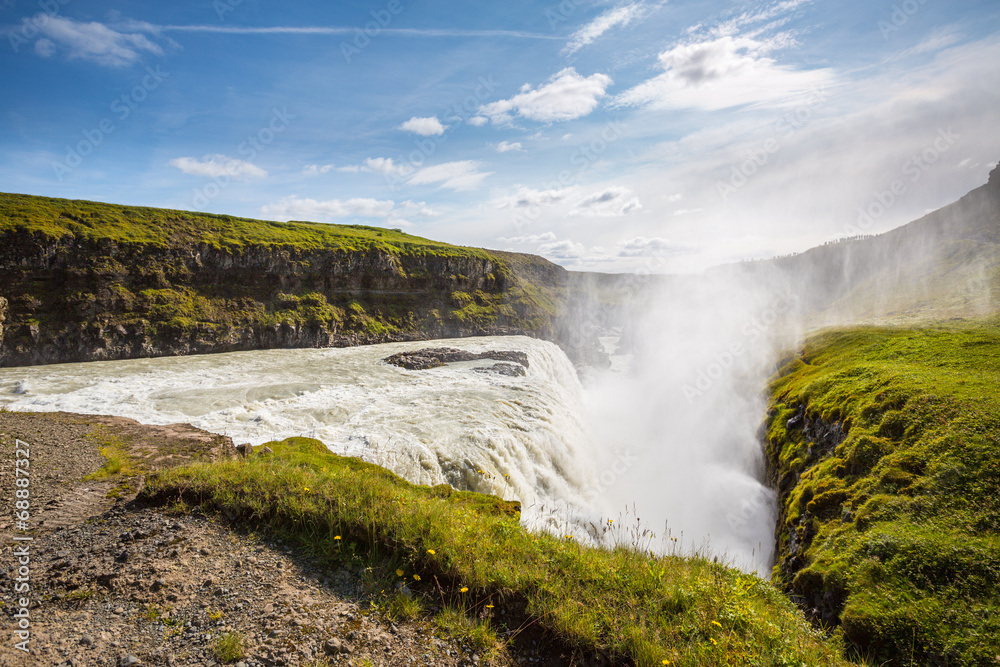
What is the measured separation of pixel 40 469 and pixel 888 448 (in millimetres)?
23670

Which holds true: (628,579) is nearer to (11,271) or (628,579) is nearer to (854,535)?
(854,535)

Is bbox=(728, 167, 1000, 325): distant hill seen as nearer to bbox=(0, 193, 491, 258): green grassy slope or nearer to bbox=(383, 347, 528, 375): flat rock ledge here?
bbox=(383, 347, 528, 375): flat rock ledge

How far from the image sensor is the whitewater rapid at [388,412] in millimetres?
16828

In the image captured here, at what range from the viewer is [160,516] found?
277 inches

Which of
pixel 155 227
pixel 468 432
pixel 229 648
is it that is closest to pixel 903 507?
pixel 229 648

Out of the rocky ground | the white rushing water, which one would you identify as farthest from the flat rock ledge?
the rocky ground

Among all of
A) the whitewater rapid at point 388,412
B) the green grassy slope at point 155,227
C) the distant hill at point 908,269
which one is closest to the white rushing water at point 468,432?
the whitewater rapid at point 388,412

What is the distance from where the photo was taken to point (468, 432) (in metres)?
19.2

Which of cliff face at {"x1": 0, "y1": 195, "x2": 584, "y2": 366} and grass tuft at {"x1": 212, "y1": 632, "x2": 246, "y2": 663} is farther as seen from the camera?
cliff face at {"x1": 0, "y1": 195, "x2": 584, "y2": 366}

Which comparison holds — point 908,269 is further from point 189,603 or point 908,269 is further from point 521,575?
point 189,603

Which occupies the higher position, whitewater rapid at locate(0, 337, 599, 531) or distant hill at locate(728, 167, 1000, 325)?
distant hill at locate(728, 167, 1000, 325)

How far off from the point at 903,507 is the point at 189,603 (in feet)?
45.9

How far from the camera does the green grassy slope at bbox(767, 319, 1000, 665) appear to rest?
21.5 feet

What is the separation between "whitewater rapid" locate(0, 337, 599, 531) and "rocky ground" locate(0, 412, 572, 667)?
17.6 ft
